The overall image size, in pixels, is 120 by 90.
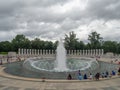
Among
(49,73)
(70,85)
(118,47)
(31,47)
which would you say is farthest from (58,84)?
(118,47)

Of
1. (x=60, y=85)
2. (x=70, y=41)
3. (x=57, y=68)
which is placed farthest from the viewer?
(x=70, y=41)

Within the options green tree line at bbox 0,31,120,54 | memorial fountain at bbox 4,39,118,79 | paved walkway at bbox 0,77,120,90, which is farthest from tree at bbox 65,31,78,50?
paved walkway at bbox 0,77,120,90

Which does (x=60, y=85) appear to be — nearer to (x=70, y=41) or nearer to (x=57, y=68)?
(x=57, y=68)

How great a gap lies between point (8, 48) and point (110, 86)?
98765 millimetres

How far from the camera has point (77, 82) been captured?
29375 mm

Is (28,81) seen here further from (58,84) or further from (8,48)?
(8,48)

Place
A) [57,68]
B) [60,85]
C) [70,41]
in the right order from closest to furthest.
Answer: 1. [60,85]
2. [57,68]
3. [70,41]

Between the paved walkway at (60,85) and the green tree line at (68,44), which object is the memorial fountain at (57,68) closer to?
the paved walkway at (60,85)

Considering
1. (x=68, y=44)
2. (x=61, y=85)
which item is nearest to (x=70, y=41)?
(x=68, y=44)

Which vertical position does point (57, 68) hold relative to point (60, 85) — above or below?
above

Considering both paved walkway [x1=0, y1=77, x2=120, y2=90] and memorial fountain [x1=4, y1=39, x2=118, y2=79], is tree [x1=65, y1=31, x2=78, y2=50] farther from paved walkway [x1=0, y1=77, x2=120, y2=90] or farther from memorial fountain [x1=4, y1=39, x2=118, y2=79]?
paved walkway [x1=0, y1=77, x2=120, y2=90]

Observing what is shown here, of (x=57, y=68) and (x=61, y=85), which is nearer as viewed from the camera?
(x=61, y=85)

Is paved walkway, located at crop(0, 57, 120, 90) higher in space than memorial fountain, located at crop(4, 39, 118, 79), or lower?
lower

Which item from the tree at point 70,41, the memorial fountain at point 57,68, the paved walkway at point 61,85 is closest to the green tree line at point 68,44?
the tree at point 70,41
